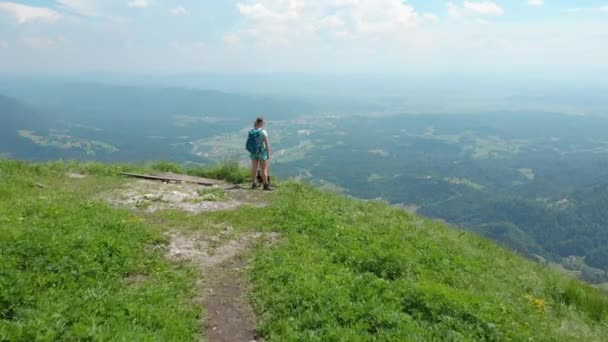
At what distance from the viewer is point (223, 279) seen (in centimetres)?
907

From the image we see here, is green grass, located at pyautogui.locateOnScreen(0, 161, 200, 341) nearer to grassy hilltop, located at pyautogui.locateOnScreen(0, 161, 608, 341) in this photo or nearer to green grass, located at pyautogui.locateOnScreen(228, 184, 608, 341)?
grassy hilltop, located at pyautogui.locateOnScreen(0, 161, 608, 341)

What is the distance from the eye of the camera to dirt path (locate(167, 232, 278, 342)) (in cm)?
726

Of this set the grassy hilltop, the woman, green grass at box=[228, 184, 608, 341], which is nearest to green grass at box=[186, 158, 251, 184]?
the woman

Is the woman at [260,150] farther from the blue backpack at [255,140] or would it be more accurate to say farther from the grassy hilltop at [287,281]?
the grassy hilltop at [287,281]

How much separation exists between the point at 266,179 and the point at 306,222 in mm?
5300

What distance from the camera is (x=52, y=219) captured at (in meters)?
10.1

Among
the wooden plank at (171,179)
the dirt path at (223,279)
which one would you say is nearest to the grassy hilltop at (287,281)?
the dirt path at (223,279)

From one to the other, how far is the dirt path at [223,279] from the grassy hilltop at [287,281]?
180 mm

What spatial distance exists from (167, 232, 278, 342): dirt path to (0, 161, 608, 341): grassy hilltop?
0.59 ft

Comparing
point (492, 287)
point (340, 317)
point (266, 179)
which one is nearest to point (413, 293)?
point (340, 317)

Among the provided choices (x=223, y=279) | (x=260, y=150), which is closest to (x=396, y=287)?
(x=223, y=279)

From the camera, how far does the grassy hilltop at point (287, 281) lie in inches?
260

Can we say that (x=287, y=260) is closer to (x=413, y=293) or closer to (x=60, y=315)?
(x=413, y=293)

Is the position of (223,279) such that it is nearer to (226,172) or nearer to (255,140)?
(255,140)
